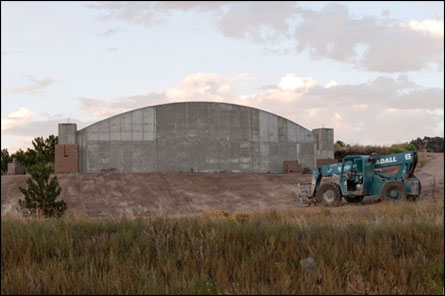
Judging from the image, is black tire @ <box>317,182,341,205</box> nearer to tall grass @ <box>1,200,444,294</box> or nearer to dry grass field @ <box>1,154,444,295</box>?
dry grass field @ <box>1,154,444,295</box>

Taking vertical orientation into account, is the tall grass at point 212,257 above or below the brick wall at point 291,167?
below

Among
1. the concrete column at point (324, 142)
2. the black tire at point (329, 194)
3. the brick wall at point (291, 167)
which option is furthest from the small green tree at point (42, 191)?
the concrete column at point (324, 142)

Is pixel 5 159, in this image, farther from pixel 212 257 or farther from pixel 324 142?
pixel 212 257

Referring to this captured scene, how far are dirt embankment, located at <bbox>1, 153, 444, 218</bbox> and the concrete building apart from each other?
87.0 inches

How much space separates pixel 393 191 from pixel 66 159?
29.3 meters

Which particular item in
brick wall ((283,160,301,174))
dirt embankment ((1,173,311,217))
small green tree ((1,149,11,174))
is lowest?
dirt embankment ((1,173,311,217))

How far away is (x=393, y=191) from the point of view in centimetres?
2830

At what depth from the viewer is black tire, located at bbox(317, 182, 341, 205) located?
96.7ft

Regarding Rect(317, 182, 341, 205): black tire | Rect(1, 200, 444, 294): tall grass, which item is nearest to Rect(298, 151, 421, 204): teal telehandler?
Rect(317, 182, 341, 205): black tire

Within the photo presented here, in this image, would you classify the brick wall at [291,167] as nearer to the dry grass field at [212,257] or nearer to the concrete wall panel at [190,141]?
the concrete wall panel at [190,141]

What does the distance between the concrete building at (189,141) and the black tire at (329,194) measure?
19.1 metres

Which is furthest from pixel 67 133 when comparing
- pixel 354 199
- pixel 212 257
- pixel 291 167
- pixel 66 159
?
pixel 212 257

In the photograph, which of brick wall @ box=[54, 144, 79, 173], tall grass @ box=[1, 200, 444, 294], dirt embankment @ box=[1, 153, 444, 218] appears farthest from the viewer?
brick wall @ box=[54, 144, 79, 173]

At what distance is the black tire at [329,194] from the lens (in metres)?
29.5
